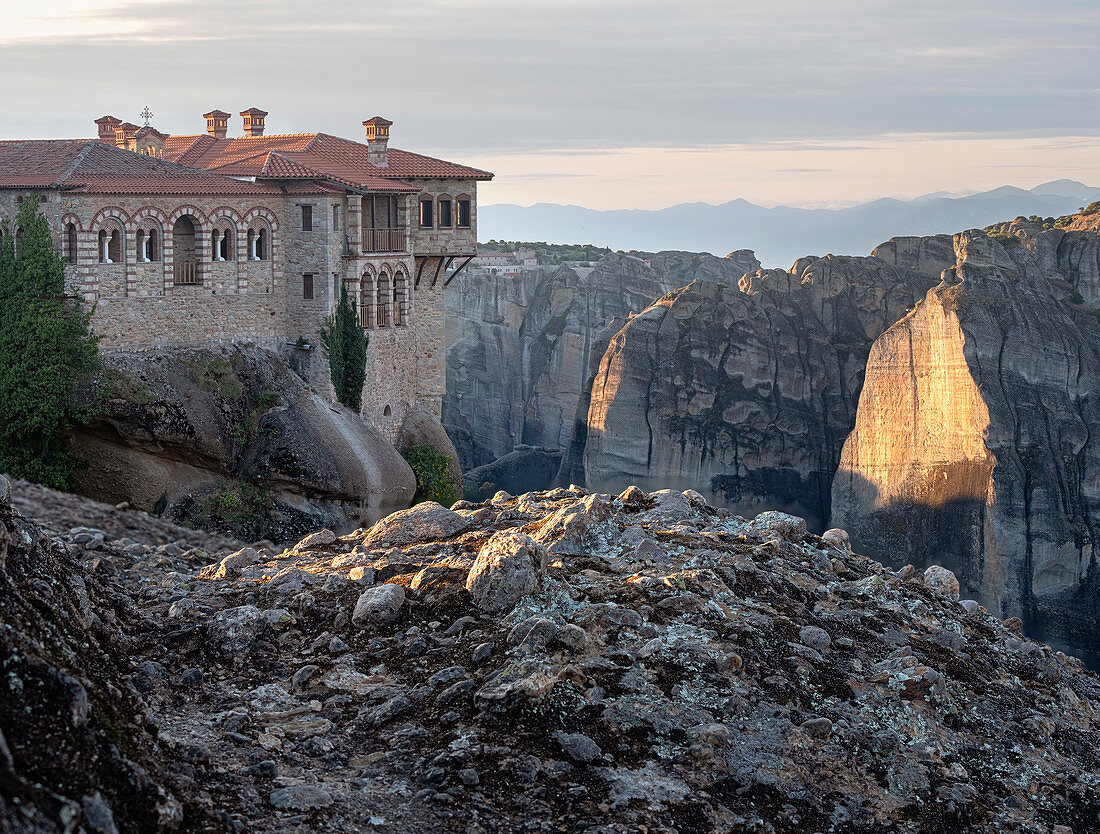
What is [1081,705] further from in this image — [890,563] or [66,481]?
[890,563]

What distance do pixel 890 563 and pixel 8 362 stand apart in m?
38.7

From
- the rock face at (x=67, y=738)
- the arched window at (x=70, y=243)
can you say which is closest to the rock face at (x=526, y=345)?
the arched window at (x=70, y=243)

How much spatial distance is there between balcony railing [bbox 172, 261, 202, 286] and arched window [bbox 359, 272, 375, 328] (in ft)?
15.6

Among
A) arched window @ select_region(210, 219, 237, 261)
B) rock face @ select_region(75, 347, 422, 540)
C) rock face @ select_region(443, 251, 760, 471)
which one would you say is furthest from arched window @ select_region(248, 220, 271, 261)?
rock face @ select_region(443, 251, 760, 471)

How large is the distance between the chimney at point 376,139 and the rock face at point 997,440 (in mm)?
28040

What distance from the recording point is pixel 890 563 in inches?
2095

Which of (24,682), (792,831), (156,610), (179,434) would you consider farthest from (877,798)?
(179,434)

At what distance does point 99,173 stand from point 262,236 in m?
4.35

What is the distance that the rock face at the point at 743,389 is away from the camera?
219ft

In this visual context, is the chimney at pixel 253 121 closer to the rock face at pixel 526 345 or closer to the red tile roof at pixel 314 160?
the red tile roof at pixel 314 160

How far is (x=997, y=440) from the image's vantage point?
50.9 meters

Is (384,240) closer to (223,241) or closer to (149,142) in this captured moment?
(223,241)

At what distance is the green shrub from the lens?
35.2 m

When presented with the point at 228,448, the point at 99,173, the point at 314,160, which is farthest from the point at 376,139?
the point at 228,448
